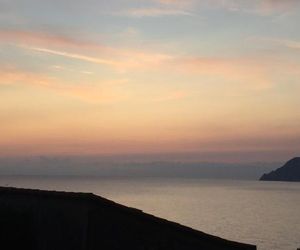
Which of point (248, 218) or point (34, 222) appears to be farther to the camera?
point (248, 218)

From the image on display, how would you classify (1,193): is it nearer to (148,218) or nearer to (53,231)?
(53,231)

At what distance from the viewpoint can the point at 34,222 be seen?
72.2 feet

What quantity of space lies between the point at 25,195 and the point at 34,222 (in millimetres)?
1370

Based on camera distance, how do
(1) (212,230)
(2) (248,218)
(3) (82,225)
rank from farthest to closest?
(2) (248,218), (1) (212,230), (3) (82,225)

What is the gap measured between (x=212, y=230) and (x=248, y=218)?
32853mm

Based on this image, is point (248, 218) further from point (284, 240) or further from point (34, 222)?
point (34, 222)

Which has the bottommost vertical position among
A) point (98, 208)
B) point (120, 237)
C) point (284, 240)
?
point (284, 240)

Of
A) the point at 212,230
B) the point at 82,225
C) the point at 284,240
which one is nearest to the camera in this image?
the point at 82,225

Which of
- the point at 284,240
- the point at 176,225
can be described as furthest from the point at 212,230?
the point at 176,225

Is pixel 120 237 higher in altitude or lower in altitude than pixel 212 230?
higher

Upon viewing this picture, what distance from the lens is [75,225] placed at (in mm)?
21438

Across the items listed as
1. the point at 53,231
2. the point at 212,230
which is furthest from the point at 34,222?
the point at 212,230

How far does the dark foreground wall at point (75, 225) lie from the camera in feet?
70.3

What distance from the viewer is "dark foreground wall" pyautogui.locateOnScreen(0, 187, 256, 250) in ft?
70.3
